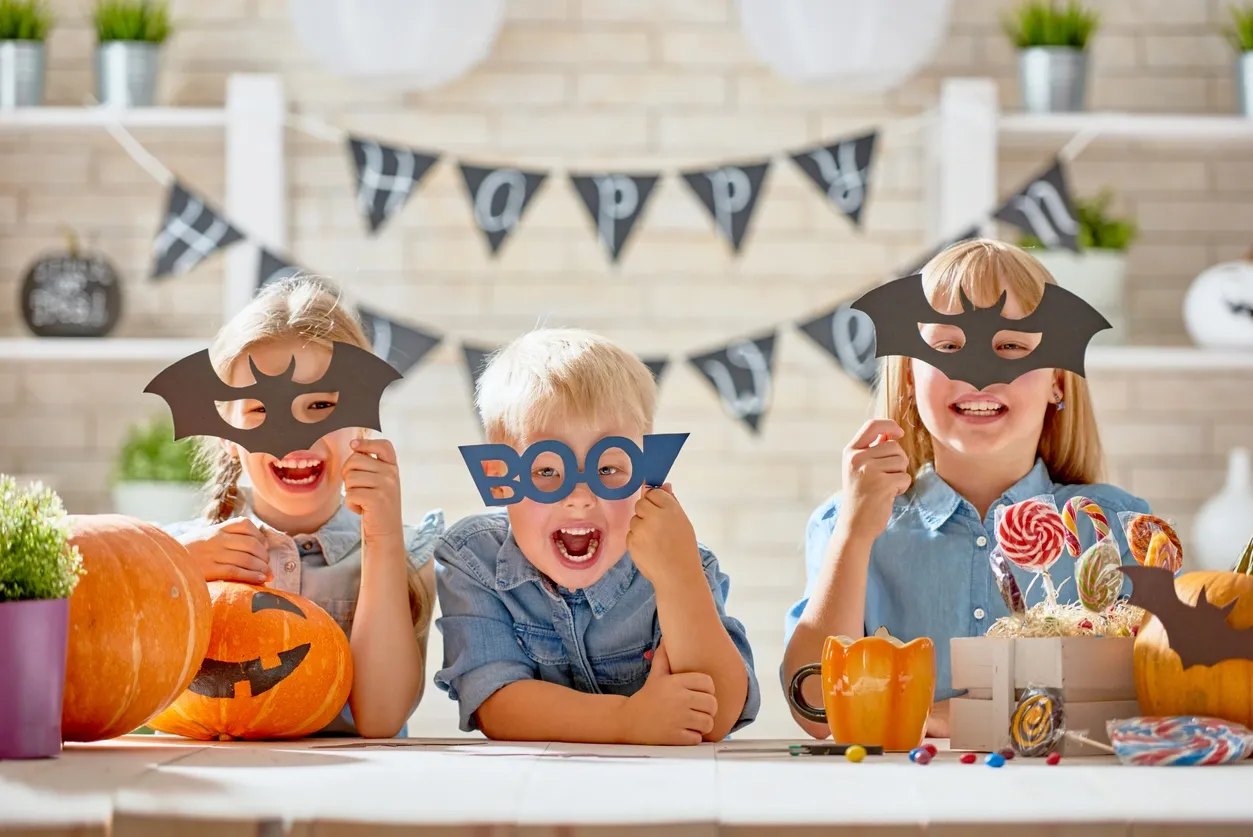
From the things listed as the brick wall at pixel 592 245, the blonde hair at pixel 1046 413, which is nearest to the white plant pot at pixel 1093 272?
the brick wall at pixel 592 245

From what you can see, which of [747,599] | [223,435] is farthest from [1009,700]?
[747,599]

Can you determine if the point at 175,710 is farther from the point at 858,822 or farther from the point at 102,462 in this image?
the point at 102,462

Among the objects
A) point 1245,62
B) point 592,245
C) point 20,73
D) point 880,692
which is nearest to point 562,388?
point 880,692

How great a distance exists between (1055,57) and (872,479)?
237 centimetres

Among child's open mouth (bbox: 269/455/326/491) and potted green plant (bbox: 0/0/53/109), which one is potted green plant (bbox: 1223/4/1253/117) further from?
potted green plant (bbox: 0/0/53/109)

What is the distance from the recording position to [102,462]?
385 cm

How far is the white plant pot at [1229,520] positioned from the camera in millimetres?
3586

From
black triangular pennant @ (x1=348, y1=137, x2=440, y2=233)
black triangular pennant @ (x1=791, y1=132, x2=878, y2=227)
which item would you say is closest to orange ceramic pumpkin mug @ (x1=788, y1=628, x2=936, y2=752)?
black triangular pennant @ (x1=791, y1=132, x2=878, y2=227)

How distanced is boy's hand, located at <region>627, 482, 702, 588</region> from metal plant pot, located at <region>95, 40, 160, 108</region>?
2.62 meters

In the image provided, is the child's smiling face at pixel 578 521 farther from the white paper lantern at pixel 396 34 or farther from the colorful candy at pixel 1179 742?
the white paper lantern at pixel 396 34

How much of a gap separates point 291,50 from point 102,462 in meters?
1.22

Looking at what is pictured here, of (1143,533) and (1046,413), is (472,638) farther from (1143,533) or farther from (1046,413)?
(1046,413)

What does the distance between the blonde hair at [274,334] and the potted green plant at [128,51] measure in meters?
1.84

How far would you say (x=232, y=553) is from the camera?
5.47 ft
